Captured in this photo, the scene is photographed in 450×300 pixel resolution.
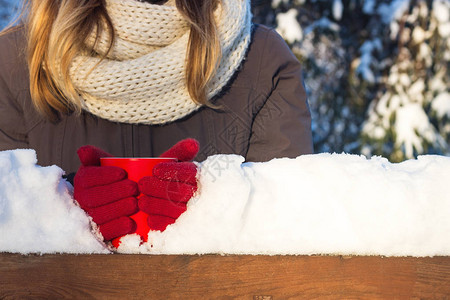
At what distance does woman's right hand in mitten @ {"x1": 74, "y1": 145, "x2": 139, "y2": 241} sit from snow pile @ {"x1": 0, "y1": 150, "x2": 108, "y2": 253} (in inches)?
0.7

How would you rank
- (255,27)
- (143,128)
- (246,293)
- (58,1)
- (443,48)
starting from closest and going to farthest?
(246,293) < (58,1) < (143,128) < (255,27) < (443,48)

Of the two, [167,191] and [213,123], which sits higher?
[167,191]

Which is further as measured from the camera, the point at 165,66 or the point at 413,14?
the point at 413,14

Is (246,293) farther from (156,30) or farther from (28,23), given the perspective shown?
(28,23)

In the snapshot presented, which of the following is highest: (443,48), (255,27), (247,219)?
(255,27)

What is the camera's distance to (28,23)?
126 centimetres

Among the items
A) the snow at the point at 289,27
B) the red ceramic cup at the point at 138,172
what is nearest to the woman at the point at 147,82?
the red ceramic cup at the point at 138,172

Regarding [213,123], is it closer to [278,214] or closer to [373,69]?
[278,214]

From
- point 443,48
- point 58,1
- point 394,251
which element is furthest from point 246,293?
point 443,48

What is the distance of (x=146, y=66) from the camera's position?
1214 millimetres

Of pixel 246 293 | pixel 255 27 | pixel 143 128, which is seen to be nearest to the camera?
pixel 246 293

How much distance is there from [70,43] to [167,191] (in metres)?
0.62

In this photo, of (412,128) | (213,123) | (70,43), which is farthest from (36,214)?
(412,128)

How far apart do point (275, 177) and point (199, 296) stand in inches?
6.8
